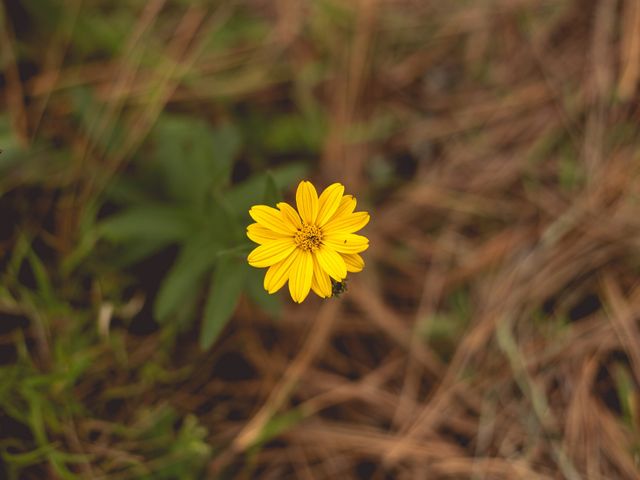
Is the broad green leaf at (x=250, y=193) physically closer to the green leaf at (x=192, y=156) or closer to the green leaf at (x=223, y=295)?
the green leaf at (x=192, y=156)

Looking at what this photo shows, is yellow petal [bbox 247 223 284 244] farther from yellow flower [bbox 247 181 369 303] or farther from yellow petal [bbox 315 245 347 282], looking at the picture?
yellow petal [bbox 315 245 347 282]

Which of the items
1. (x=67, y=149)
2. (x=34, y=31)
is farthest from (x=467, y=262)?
(x=34, y=31)

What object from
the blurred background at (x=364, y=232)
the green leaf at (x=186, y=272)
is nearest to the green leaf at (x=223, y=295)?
the blurred background at (x=364, y=232)

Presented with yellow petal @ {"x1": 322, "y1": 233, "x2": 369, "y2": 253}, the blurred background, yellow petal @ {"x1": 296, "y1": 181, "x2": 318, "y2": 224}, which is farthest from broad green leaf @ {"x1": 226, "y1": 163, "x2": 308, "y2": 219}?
yellow petal @ {"x1": 322, "y1": 233, "x2": 369, "y2": 253}

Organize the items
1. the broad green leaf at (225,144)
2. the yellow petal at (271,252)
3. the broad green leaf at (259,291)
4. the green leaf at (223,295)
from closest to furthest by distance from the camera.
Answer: the yellow petal at (271,252)
the green leaf at (223,295)
the broad green leaf at (259,291)
the broad green leaf at (225,144)

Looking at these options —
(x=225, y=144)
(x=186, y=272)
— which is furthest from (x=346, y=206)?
(x=225, y=144)

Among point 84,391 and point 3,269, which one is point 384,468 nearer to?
point 84,391
